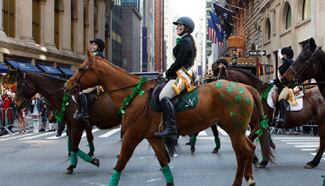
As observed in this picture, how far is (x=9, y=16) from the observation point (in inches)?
1215

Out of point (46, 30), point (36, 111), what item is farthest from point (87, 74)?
point (46, 30)

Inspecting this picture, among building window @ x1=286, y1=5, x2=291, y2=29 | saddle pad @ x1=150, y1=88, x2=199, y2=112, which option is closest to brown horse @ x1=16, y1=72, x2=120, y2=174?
saddle pad @ x1=150, y1=88, x2=199, y2=112

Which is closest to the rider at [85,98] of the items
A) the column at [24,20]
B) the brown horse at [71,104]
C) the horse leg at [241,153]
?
the brown horse at [71,104]

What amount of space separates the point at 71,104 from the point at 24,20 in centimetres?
2538

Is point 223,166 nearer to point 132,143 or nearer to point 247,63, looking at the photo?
point 132,143

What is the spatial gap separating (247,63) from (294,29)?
14.0 ft

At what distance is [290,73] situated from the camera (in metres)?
8.35

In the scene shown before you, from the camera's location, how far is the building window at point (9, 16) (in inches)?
1177

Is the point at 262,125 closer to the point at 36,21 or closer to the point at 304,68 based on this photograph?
the point at 304,68

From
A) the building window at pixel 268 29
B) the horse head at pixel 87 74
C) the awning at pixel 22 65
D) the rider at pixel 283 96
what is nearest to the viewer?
the horse head at pixel 87 74

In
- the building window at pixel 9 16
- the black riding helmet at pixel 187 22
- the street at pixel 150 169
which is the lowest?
the street at pixel 150 169

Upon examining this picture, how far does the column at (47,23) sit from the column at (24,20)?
4.57 metres

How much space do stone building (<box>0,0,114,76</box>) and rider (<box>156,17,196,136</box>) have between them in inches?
928

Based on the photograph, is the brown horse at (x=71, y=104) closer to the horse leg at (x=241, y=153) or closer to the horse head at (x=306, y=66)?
the horse leg at (x=241, y=153)
